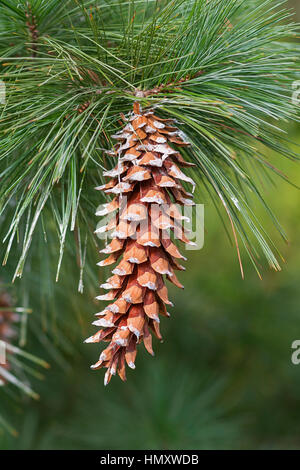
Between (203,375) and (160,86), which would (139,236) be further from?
(203,375)

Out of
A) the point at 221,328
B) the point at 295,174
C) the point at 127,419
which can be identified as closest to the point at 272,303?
the point at 221,328

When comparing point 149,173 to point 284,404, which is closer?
point 149,173

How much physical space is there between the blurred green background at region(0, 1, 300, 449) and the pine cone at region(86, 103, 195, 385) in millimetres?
660

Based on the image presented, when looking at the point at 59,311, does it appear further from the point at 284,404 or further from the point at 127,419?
the point at 284,404

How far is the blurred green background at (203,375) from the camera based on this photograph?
4.02 feet

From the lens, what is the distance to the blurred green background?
1226 millimetres

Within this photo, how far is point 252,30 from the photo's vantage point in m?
0.47

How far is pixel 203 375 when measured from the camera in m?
1.39

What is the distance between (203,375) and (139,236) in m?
1.07

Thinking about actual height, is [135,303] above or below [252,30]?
below

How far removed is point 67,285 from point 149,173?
51cm
